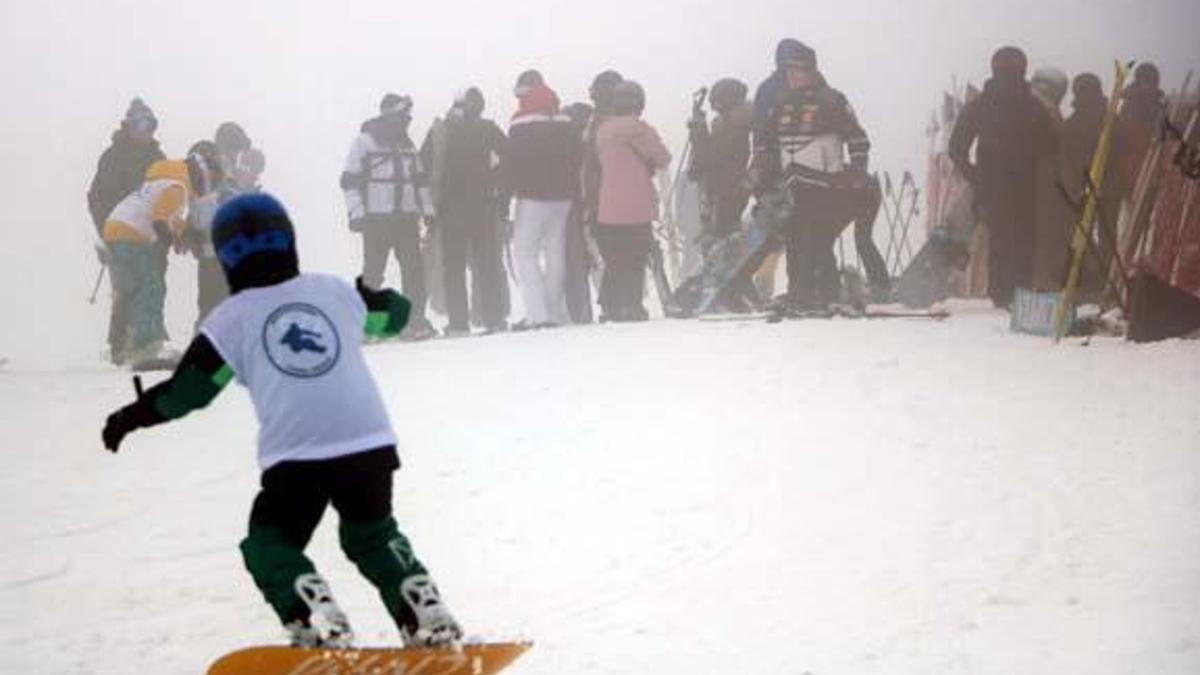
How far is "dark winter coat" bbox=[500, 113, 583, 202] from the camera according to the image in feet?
34.5

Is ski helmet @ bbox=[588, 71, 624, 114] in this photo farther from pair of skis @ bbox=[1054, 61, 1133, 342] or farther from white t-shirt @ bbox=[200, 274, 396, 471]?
white t-shirt @ bbox=[200, 274, 396, 471]

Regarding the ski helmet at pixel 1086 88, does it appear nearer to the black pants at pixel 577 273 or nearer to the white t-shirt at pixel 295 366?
the black pants at pixel 577 273

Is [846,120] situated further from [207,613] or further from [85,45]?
[85,45]

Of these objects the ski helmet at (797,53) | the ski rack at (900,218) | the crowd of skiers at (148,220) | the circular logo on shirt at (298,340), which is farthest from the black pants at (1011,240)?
the circular logo on shirt at (298,340)

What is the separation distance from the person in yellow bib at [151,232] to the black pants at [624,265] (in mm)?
2713

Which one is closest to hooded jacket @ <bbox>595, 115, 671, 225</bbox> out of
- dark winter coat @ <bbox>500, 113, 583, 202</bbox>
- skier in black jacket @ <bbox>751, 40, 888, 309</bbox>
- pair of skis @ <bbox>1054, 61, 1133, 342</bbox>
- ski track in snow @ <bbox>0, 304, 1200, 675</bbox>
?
dark winter coat @ <bbox>500, 113, 583, 202</bbox>

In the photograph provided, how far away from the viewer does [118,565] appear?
16.3 feet

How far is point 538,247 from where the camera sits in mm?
10719

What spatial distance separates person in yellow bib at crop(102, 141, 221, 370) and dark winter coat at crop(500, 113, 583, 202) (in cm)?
220

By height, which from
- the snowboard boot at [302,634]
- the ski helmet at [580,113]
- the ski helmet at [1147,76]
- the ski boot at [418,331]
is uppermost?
the ski helmet at [1147,76]

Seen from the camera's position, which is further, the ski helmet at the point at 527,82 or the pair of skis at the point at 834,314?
the ski helmet at the point at 527,82

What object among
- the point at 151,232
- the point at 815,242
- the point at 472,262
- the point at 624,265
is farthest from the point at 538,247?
the point at 151,232

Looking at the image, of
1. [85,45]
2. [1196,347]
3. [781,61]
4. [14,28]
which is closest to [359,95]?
[85,45]

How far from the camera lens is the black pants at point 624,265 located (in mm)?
10719
